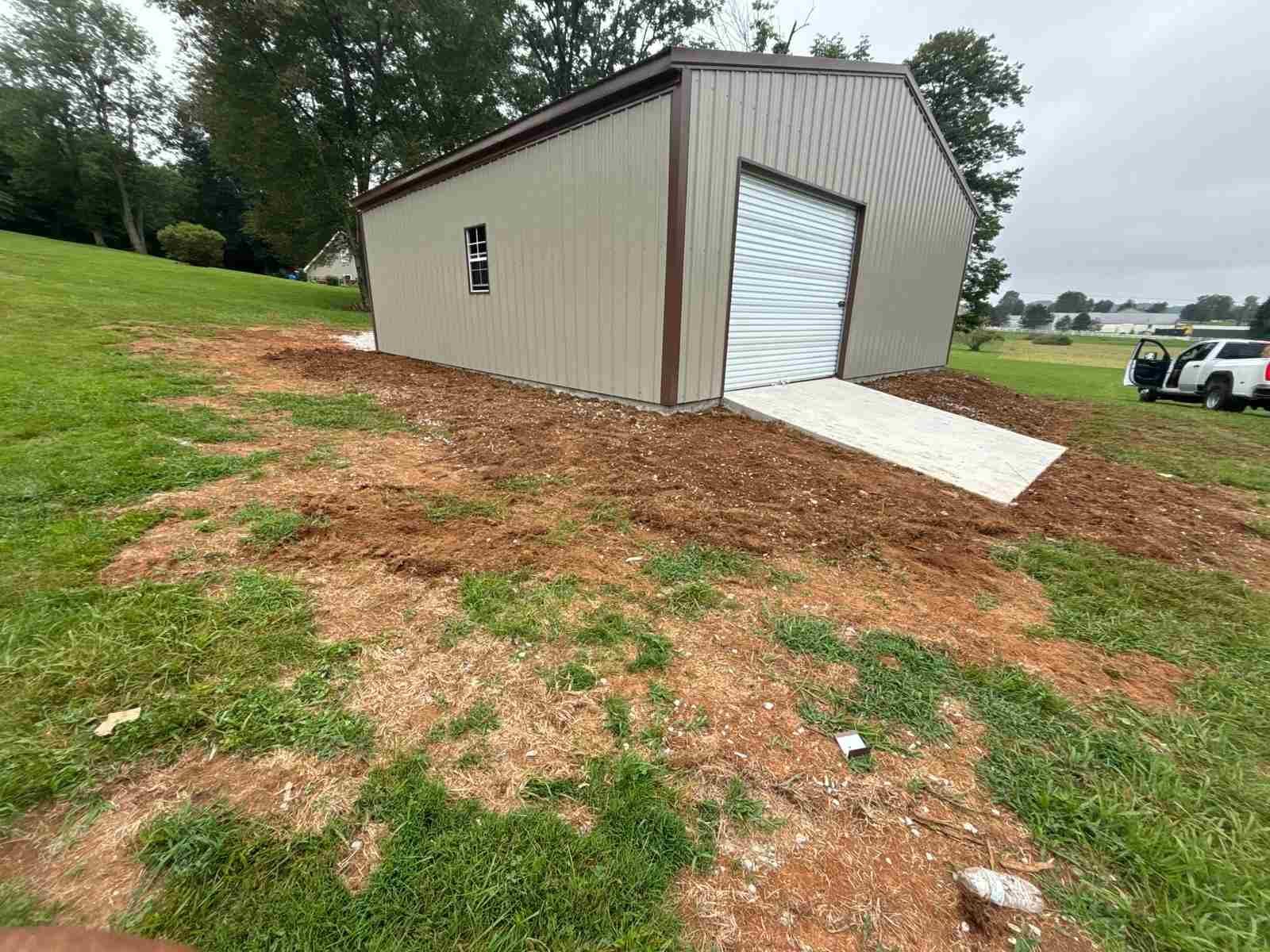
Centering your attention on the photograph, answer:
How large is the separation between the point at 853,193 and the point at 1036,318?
82719 millimetres

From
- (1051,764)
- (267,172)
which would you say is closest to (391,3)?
(267,172)

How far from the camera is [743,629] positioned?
91.7 inches

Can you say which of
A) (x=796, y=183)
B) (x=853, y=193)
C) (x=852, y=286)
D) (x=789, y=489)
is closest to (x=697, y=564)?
(x=789, y=489)

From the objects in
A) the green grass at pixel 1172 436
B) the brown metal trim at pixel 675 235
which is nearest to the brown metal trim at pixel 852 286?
the green grass at pixel 1172 436

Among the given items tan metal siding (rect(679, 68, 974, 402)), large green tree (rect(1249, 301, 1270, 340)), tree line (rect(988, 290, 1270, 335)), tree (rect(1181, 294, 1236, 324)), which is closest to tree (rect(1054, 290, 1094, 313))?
tree line (rect(988, 290, 1270, 335))

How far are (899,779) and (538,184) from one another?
7.61 meters

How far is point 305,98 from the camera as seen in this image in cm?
1655

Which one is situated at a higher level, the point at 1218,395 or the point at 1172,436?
the point at 1218,395

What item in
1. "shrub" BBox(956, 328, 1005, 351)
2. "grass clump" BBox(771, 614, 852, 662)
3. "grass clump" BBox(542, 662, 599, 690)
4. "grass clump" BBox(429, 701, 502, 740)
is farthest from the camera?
"shrub" BBox(956, 328, 1005, 351)

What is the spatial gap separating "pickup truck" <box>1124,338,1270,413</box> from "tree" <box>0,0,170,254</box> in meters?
48.1

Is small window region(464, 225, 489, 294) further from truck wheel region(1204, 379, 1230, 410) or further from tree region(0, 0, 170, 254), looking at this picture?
tree region(0, 0, 170, 254)

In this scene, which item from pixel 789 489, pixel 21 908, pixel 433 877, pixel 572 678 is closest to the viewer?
pixel 21 908

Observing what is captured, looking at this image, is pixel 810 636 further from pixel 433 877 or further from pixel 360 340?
pixel 360 340

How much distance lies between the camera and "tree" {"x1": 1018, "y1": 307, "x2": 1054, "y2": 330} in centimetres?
6800
